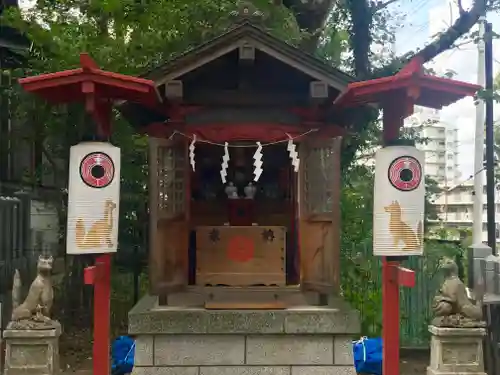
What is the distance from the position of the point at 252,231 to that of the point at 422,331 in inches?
207

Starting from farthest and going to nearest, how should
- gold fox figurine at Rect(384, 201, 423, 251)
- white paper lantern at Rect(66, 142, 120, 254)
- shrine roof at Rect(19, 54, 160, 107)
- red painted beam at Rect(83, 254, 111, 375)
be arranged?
red painted beam at Rect(83, 254, 111, 375) < gold fox figurine at Rect(384, 201, 423, 251) < white paper lantern at Rect(66, 142, 120, 254) < shrine roof at Rect(19, 54, 160, 107)

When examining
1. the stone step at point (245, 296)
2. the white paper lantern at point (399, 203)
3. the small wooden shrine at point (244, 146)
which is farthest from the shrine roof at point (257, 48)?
the stone step at point (245, 296)

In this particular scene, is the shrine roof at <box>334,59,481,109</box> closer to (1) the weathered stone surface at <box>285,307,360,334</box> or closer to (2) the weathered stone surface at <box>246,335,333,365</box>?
(1) the weathered stone surface at <box>285,307,360,334</box>

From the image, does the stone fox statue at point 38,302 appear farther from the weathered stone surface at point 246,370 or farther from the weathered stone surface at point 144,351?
the weathered stone surface at point 246,370

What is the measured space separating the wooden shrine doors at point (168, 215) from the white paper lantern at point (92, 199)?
795 mm

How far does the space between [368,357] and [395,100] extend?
5.18 meters

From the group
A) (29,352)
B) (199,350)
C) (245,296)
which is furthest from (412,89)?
(29,352)

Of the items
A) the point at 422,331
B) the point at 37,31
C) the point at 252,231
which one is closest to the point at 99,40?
the point at 37,31

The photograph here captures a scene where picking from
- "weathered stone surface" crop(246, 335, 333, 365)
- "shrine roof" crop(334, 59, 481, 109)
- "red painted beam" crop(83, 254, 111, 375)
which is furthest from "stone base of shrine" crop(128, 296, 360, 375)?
"shrine roof" crop(334, 59, 481, 109)

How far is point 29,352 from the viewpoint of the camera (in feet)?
27.1

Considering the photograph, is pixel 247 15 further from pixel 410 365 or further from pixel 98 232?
pixel 410 365

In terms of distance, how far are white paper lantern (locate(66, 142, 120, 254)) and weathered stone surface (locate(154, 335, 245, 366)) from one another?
1.71 meters

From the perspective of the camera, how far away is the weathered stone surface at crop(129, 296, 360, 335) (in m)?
8.51

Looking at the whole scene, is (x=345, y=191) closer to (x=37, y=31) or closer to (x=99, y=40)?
(x=99, y=40)
